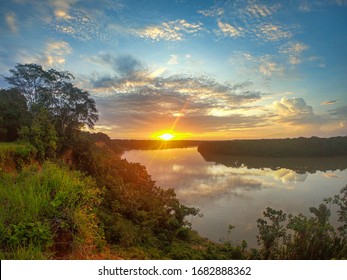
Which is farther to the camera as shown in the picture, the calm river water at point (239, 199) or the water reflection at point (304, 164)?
the water reflection at point (304, 164)

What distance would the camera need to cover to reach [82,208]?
167 inches

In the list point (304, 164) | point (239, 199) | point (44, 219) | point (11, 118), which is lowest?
point (239, 199)

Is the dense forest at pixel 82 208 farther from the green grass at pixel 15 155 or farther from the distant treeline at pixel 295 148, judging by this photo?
the distant treeline at pixel 295 148

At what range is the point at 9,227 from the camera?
3326mm

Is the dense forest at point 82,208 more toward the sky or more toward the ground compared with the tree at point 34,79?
more toward the ground

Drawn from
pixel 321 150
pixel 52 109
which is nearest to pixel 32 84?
pixel 52 109

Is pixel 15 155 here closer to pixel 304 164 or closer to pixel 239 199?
pixel 239 199

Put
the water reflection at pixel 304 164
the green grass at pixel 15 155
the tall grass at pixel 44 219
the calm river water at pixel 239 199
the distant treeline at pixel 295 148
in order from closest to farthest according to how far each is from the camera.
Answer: the tall grass at pixel 44 219 → the green grass at pixel 15 155 → the calm river water at pixel 239 199 → the water reflection at pixel 304 164 → the distant treeline at pixel 295 148

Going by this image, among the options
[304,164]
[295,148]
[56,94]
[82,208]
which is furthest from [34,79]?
[295,148]

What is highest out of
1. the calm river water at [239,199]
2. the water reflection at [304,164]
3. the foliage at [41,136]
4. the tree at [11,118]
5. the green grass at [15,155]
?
the tree at [11,118]

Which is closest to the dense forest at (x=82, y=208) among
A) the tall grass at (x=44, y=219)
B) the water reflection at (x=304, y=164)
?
the tall grass at (x=44, y=219)

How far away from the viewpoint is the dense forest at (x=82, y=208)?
3.60m

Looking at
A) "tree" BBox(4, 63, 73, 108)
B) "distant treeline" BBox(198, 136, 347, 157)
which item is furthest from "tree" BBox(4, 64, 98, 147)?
"distant treeline" BBox(198, 136, 347, 157)

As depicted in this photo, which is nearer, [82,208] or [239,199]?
[82,208]
